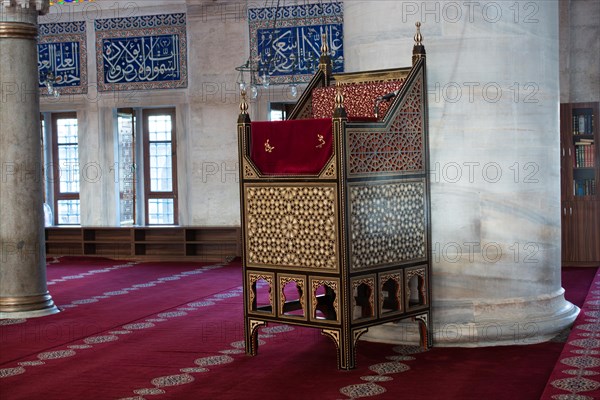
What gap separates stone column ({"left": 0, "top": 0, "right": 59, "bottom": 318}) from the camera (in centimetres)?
608

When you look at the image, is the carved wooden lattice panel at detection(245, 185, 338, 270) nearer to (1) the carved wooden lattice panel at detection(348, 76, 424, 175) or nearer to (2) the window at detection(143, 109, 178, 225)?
(1) the carved wooden lattice panel at detection(348, 76, 424, 175)

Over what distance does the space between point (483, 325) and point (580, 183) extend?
12.5ft

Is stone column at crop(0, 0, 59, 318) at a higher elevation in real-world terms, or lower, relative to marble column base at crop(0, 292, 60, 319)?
higher

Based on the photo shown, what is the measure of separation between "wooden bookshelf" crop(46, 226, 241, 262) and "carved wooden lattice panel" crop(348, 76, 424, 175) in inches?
206

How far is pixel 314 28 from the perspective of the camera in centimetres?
941

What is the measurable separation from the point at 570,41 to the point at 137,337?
5.12 m

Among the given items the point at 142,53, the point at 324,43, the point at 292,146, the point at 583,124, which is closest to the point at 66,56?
the point at 142,53

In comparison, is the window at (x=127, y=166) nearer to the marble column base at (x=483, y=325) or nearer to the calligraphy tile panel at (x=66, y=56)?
the calligraphy tile panel at (x=66, y=56)

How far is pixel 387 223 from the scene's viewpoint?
4.20 m

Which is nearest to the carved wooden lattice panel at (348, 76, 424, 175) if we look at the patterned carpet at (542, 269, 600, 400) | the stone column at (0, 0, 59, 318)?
the patterned carpet at (542, 269, 600, 400)

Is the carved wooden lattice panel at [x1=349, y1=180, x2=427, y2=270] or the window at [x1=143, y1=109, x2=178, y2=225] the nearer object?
the carved wooden lattice panel at [x1=349, y1=180, x2=427, y2=270]

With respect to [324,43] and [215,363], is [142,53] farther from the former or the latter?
[215,363]

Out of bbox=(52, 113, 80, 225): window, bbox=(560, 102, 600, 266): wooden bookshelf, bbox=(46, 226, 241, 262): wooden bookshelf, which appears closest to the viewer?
bbox=(560, 102, 600, 266): wooden bookshelf

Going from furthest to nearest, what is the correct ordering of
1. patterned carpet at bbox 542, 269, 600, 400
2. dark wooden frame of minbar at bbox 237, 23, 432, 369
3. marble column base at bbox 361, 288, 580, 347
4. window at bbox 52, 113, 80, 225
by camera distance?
window at bbox 52, 113, 80, 225 < marble column base at bbox 361, 288, 580, 347 < dark wooden frame of minbar at bbox 237, 23, 432, 369 < patterned carpet at bbox 542, 269, 600, 400
